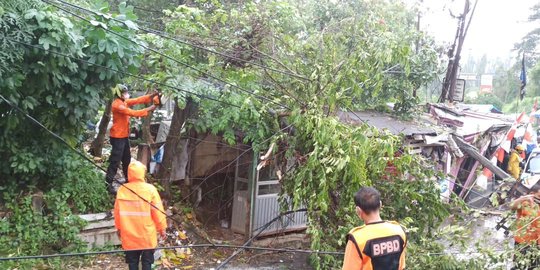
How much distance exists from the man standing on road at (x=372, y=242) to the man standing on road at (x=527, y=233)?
122 inches

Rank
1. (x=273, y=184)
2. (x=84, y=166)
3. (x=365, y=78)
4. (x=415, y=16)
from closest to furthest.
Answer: (x=365, y=78), (x=84, y=166), (x=273, y=184), (x=415, y=16)

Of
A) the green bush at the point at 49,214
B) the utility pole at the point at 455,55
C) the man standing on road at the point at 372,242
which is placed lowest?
the green bush at the point at 49,214

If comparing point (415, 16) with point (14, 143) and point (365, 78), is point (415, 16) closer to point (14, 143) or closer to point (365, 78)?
point (365, 78)

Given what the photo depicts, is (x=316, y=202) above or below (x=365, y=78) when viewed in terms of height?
below

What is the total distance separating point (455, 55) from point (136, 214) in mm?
12048

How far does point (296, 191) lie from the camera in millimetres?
6074

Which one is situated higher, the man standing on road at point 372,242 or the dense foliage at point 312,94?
the dense foliage at point 312,94

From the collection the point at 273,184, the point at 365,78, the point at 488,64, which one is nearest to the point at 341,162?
the point at 365,78

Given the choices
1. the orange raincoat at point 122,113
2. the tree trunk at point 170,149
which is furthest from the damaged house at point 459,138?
the orange raincoat at point 122,113

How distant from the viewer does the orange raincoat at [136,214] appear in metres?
4.94

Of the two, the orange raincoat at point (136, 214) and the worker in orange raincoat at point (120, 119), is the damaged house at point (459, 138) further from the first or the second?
the orange raincoat at point (136, 214)

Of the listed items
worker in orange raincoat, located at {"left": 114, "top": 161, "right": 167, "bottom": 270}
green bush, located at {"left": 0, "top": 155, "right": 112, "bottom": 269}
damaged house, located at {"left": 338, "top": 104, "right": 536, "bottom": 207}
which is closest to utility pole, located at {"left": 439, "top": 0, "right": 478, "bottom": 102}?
damaged house, located at {"left": 338, "top": 104, "right": 536, "bottom": 207}

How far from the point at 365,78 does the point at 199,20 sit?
3065 mm

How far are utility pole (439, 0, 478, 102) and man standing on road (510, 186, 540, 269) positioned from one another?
9074 millimetres
